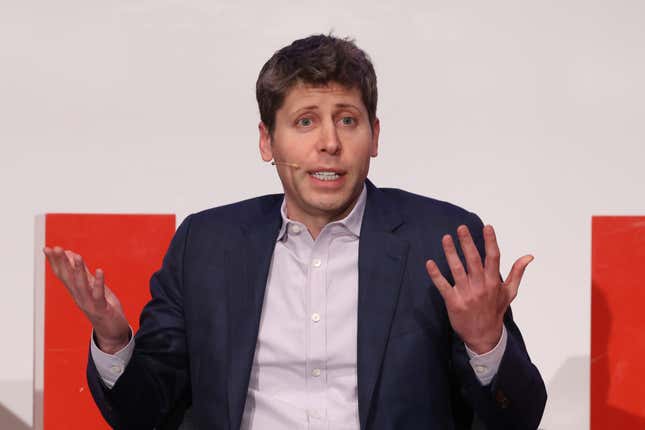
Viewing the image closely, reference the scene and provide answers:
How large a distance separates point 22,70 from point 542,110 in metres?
1.30

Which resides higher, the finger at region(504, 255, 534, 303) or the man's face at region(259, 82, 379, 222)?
the man's face at region(259, 82, 379, 222)

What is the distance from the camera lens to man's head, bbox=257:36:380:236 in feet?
5.10

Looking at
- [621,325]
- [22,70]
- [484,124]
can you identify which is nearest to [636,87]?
[484,124]

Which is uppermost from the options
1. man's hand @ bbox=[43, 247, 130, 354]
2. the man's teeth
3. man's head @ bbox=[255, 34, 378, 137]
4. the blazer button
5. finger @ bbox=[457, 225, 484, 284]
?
man's head @ bbox=[255, 34, 378, 137]

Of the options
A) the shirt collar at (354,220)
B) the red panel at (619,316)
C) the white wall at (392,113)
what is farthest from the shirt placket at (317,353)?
the red panel at (619,316)

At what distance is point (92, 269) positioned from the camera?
194 centimetres

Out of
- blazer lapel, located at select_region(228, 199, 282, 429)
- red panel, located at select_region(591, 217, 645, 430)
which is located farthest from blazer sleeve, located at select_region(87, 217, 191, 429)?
red panel, located at select_region(591, 217, 645, 430)

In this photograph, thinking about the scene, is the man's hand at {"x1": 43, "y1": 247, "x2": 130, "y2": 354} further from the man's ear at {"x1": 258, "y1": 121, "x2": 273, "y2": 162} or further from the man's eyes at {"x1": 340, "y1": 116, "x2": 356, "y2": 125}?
the man's eyes at {"x1": 340, "y1": 116, "x2": 356, "y2": 125}

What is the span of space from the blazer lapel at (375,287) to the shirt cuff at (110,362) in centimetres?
43

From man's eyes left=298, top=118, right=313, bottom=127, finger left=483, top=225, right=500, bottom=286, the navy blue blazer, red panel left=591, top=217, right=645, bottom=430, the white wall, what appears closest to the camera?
finger left=483, top=225, right=500, bottom=286

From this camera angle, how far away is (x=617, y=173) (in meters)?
2.06

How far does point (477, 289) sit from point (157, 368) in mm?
642

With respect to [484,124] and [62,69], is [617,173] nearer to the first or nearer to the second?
[484,124]

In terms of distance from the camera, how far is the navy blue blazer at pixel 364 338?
1.47 metres
